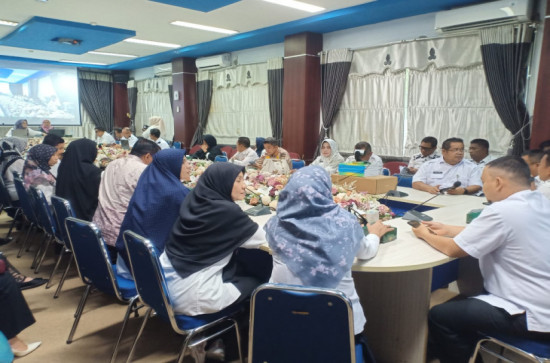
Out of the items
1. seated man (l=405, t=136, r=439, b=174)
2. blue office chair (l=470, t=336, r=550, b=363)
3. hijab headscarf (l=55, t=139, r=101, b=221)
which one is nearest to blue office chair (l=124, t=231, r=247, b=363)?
blue office chair (l=470, t=336, r=550, b=363)

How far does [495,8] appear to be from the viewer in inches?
174

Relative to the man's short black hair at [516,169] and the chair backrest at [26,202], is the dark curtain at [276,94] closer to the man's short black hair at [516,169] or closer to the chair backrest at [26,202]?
the chair backrest at [26,202]

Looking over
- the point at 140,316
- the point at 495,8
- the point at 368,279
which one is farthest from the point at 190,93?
the point at 368,279

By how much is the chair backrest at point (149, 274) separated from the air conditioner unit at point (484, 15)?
474 cm

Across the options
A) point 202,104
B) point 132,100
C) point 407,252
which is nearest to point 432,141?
point 407,252

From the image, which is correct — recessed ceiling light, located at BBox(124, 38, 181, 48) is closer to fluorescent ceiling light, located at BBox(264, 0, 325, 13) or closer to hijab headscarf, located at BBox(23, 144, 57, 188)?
fluorescent ceiling light, located at BBox(264, 0, 325, 13)

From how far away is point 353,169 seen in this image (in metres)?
3.59

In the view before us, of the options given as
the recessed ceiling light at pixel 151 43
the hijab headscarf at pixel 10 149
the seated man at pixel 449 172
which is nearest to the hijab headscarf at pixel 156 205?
the seated man at pixel 449 172

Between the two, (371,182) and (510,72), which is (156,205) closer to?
(371,182)

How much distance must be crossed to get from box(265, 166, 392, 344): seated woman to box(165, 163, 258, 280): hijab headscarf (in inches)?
9.9

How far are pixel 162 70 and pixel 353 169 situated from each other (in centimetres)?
812

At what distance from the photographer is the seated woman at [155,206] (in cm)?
218

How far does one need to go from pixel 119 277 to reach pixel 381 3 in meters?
4.58

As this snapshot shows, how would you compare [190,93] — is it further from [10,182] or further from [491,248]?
[491,248]
